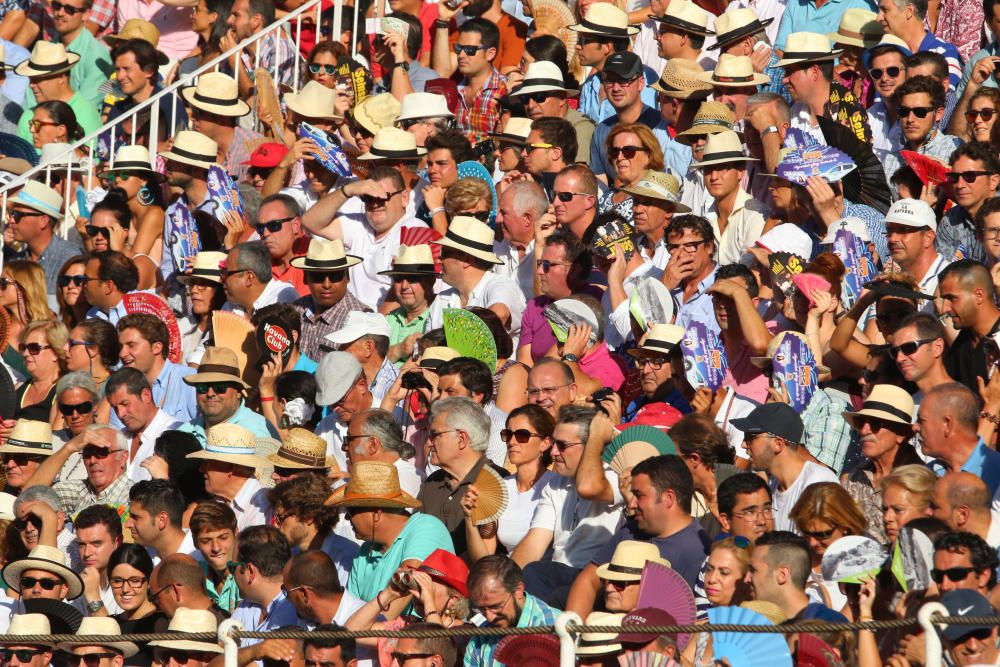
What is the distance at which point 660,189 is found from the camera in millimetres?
12758

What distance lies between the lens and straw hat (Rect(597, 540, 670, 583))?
30.3 feet

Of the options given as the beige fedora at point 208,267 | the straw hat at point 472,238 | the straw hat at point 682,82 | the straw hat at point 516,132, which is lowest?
the beige fedora at point 208,267

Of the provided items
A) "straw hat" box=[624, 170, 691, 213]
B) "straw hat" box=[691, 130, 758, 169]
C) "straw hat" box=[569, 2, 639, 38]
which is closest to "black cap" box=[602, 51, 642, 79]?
"straw hat" box=[569, 2, 639, 38]

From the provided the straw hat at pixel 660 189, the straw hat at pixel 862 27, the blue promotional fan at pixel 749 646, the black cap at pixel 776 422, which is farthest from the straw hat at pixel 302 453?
the straw hat at pixel 862 27

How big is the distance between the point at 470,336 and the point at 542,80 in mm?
3000

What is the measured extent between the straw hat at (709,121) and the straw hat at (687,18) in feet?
3.88

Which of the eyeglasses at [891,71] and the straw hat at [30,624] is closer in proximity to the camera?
the straw hat at [30,624]

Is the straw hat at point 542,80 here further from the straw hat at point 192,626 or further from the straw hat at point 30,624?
the straw hat at point 30,624

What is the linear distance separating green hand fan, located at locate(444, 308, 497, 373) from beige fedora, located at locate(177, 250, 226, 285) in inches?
91.3

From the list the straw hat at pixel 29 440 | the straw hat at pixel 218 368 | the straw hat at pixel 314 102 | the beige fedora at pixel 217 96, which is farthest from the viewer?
the beige fedora at pixel 217 96

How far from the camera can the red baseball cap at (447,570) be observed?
31.3ft

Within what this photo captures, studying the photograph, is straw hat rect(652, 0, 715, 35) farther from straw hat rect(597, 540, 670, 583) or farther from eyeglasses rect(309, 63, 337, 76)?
straw hat rect(597, 540, 670, 583)

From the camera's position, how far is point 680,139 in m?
13.5

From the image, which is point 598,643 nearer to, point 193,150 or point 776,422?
point 776,422
